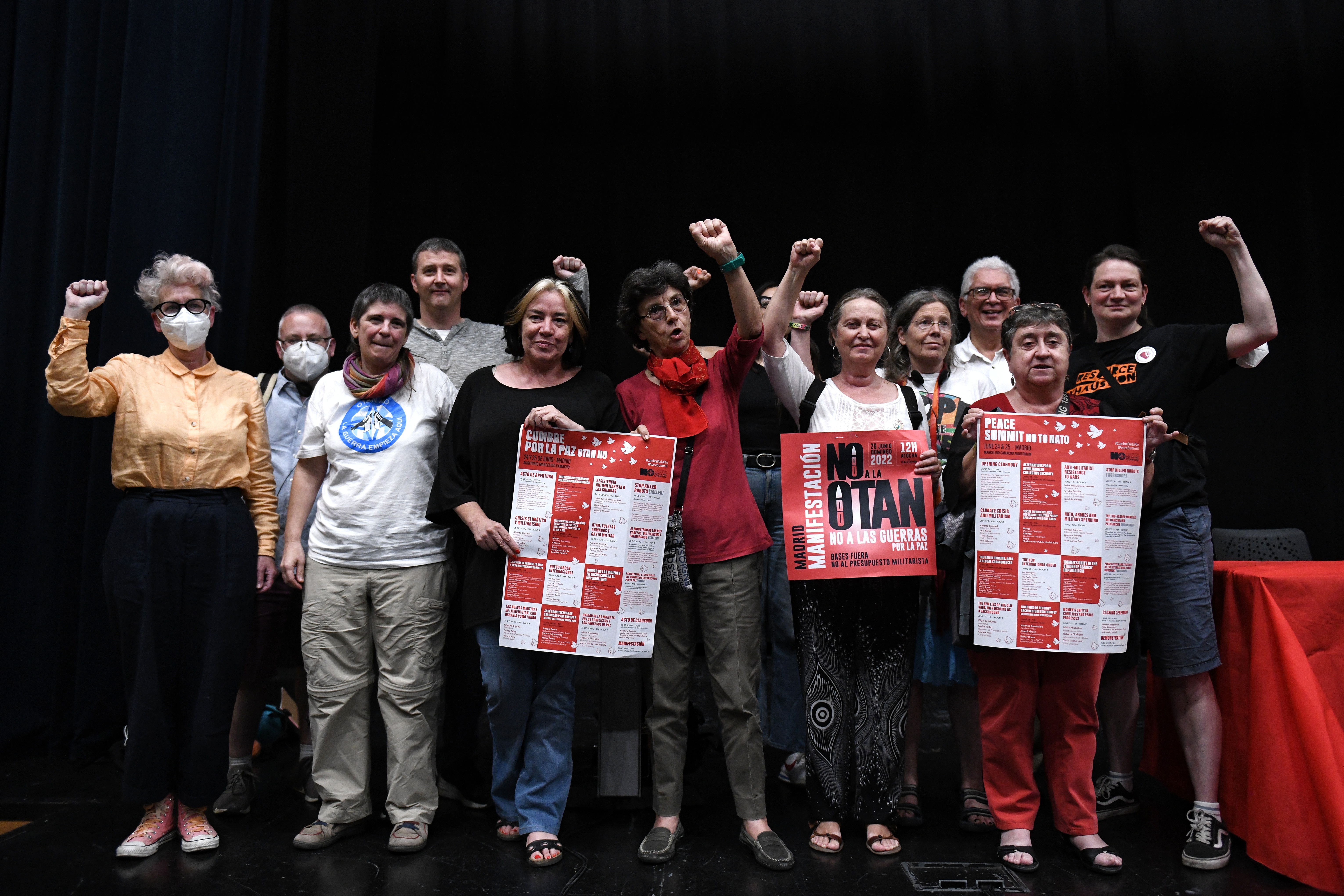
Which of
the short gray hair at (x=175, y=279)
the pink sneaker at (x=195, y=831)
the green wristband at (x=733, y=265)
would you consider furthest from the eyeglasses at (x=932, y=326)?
the pink sneaker at (x=195, y=831)

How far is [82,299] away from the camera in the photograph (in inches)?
88.7

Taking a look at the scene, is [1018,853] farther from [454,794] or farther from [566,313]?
[566,313]

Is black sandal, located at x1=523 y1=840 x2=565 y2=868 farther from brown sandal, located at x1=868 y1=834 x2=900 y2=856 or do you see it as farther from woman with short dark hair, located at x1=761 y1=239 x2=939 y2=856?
brown sandal, located at x1=868 y1=834 x2=900 y2=856

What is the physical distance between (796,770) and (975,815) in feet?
2.16

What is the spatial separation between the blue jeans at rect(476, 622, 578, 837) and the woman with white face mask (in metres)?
0.82

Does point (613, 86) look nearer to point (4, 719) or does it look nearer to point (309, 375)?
point (309, 375)

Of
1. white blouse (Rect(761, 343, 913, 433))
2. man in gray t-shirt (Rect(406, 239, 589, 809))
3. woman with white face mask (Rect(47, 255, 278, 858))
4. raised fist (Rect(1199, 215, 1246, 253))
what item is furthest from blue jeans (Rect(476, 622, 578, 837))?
raised fist (Rect(1199, 215, 1246, 253))

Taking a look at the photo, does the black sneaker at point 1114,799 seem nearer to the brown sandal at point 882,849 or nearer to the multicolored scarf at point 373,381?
the brown sandal at point 882,849

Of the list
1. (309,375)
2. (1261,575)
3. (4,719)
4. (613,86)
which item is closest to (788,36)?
(613,86)

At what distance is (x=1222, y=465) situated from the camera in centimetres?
435

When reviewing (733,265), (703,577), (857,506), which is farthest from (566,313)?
(857,506)

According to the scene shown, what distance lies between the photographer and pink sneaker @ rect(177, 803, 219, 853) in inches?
A: 89.9

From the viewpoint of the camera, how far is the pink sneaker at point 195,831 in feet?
7.49

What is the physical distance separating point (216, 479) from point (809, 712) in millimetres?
1926
